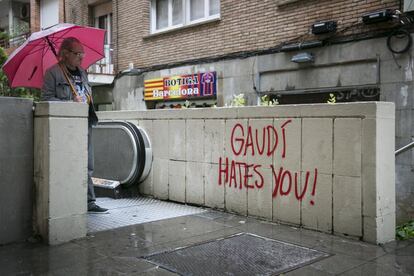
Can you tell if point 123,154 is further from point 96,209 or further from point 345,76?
point 345,76

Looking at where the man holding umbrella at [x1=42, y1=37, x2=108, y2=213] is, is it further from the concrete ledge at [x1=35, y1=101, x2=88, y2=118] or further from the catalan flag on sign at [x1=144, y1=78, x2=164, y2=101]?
the catalan flag on sign at [x1=144, y1=78, x2=164, y2=101]

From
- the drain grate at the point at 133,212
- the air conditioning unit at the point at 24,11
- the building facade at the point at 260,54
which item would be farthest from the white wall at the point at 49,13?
the drain grate at the point at 133,212

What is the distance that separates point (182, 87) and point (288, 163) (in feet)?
24.6

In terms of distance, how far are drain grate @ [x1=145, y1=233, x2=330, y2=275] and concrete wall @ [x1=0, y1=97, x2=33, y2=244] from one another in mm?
1419

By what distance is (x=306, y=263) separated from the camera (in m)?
3.96

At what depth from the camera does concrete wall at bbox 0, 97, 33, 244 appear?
4.39 m

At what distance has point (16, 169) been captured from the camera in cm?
448

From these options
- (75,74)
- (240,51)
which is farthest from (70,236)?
(240,51)

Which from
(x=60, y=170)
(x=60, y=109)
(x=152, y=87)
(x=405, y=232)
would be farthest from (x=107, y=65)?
(x=405, y=232)

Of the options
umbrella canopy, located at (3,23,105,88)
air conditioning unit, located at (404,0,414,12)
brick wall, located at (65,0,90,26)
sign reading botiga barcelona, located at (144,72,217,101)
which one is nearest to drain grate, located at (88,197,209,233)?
umbrella canopy, located at (3,23,105,88)

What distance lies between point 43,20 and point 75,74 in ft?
46.8

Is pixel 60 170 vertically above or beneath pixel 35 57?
beneath

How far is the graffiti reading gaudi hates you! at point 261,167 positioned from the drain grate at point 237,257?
2.60ft

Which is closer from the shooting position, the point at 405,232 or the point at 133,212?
the point at 405,232
